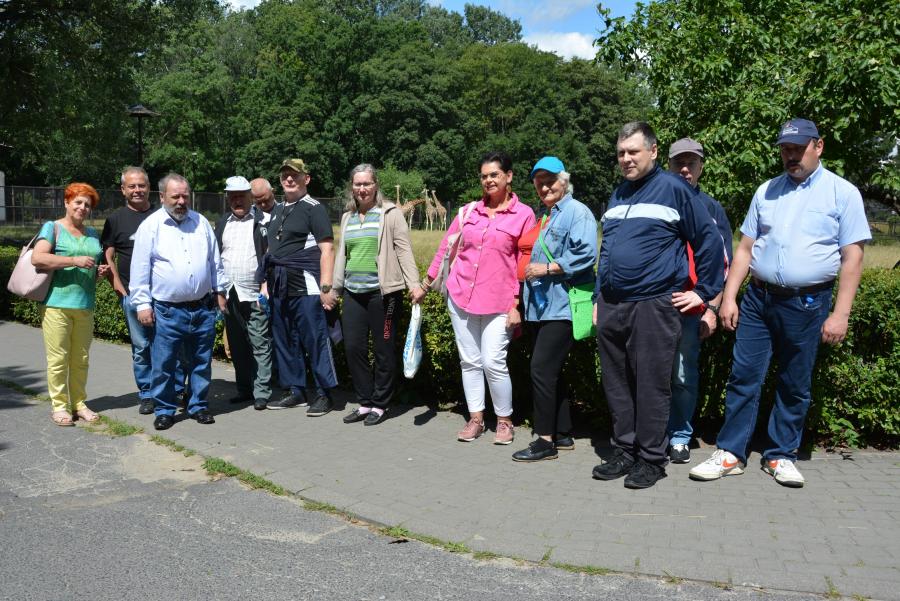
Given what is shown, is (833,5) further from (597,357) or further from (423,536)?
(423,536)

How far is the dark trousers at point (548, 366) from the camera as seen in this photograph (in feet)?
17.5

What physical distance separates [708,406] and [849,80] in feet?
11.1

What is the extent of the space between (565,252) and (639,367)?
92 centimetres

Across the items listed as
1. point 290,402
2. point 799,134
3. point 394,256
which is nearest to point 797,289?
point 799,134

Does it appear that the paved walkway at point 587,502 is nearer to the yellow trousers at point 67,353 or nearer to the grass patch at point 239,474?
the grass patch at point 239,474

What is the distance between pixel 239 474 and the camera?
5.18 meters

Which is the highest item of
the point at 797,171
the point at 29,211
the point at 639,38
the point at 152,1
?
the point at 152,1

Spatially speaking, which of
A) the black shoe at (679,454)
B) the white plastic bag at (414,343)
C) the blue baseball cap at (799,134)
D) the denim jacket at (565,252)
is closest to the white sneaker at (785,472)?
the black shoe at (679,454)

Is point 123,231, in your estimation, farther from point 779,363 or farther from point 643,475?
point 779,363

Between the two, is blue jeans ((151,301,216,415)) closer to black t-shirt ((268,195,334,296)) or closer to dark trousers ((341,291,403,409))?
black t-shirt ((268,195,334,296))

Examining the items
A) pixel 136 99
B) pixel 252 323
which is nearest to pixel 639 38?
pixel 252 323

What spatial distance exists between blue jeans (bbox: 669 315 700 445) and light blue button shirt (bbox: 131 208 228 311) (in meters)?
3.72

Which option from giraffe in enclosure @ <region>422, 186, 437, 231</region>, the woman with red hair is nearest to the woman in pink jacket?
the woman with red hair

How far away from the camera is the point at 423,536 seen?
4168 millimetres
